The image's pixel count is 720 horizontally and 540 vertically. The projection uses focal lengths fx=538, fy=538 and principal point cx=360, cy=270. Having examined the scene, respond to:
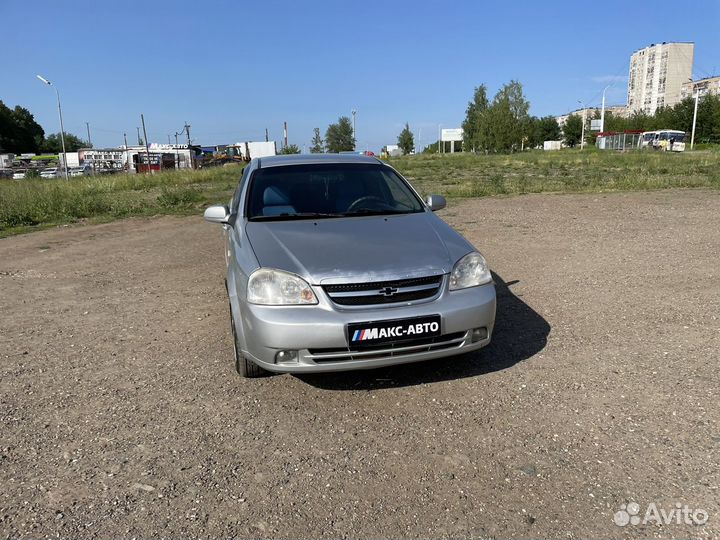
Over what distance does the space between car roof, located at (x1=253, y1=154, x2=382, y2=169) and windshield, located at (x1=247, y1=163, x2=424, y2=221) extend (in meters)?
0.10

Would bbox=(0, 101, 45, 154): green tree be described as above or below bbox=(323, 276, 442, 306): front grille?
above

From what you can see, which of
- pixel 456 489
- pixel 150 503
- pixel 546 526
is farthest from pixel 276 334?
pixel 546 526

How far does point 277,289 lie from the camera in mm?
3293

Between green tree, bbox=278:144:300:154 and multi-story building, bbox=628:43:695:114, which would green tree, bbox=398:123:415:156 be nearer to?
green tree, bbox=278:144:300:154

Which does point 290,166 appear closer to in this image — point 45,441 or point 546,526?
point 45,441

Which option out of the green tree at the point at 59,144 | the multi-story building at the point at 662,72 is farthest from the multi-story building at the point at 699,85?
the green tree at the point at 59,144

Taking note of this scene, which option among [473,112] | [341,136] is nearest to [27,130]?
[341,136]

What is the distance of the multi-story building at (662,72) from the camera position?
104562mm

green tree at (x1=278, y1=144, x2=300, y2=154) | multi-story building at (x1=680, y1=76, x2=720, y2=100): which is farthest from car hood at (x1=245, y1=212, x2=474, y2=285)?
multi-story building at (x1=680, y1=76, x2=720, y2=100)

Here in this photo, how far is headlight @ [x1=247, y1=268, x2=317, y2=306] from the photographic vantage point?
3.25 m

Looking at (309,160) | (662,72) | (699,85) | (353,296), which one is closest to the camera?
(353,296)

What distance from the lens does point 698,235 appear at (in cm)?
839

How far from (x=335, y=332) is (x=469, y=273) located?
1.04 metres

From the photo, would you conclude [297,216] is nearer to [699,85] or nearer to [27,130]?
[27,130]
